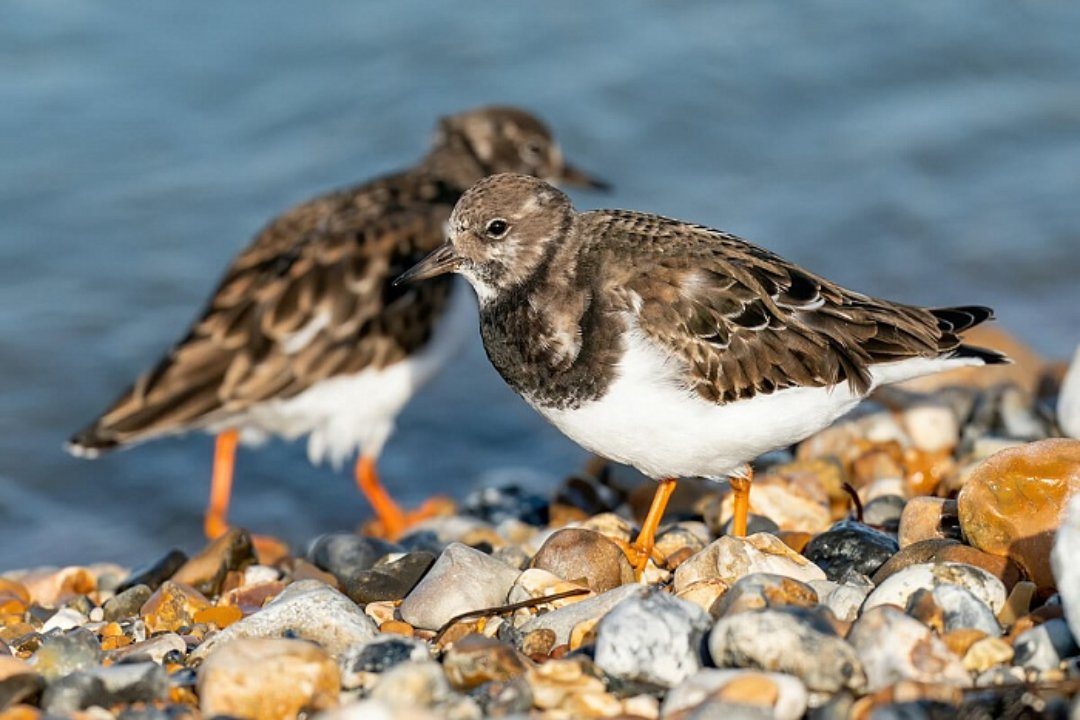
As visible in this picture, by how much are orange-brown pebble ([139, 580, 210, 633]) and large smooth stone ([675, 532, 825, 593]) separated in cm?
128

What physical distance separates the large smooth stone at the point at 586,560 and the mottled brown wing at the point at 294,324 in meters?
2.04

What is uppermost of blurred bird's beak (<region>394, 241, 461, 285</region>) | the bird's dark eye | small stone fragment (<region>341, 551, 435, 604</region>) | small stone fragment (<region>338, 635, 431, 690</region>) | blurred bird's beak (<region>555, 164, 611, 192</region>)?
the bird's dark eye

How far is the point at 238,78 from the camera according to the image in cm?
977

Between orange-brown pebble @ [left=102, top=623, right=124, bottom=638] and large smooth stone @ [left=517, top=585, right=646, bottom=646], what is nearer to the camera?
large smooth stone @ [left=517, top=585, right=646, bottom=646]

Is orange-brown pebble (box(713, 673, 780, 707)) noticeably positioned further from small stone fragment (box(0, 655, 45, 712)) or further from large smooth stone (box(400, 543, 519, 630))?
small stone fragment (box(0, 655, 45, 712))

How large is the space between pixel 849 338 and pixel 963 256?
424 centimetres

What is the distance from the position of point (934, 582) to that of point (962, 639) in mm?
255

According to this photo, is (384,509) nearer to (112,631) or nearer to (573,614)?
(112,631)

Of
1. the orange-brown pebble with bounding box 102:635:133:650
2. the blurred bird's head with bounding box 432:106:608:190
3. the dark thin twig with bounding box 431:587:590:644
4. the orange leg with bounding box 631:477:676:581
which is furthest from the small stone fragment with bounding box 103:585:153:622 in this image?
the blurred bird's head with bounding box 432:106:608:190

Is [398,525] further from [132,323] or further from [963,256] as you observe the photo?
[963,256]

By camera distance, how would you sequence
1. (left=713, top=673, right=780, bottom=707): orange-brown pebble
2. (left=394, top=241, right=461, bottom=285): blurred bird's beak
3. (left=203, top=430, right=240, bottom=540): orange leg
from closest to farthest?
(left=713, top=673, right=780, bottom=707): orange-brown pebble
(left=394, top=241, right=461, bottom=285): blurred bird's beak
(left=203, top=430, right=240, bottom=540): orange leg

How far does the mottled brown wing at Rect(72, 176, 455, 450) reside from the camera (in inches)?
223

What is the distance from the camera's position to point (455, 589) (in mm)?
3693

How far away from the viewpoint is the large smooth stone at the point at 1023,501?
3.54m
